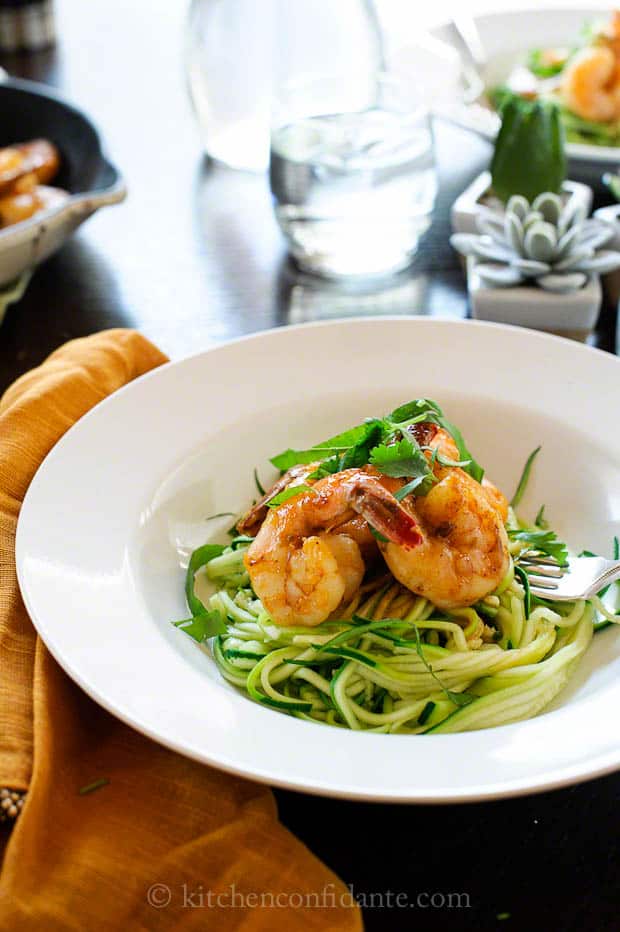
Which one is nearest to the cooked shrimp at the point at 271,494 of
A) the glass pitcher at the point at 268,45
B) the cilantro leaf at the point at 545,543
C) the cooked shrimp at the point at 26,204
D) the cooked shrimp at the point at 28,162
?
the cilantro leaf at the point at 545,543

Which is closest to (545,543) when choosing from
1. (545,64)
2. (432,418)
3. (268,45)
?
(432,418)

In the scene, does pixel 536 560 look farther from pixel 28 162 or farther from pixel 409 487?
pixel 28 162

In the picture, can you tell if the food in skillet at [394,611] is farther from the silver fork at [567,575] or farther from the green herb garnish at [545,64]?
the green herb garnish at [545,64]

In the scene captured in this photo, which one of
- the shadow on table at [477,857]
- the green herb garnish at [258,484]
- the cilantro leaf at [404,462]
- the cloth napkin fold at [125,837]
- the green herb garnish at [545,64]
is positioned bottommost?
the shadow on table at [477,857]

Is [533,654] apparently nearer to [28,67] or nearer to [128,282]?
[128,282]

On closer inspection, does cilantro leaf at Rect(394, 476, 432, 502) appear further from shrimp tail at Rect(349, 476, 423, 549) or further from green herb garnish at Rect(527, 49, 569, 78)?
green herb garnish at Rect(527, 49, 569, 78)

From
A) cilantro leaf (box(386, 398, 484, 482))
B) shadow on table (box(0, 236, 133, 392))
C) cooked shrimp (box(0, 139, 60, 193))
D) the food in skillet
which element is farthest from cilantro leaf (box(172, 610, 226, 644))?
cooked shrimp (box(0, 139, 60, 193))
